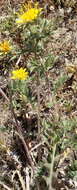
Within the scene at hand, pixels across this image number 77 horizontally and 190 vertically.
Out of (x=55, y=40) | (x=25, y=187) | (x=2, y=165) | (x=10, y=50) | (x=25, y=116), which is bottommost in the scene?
(x=25, y=187)

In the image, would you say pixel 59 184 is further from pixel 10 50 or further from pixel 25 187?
pixel 10 50

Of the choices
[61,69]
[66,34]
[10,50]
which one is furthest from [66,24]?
[10,50]

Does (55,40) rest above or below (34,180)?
above

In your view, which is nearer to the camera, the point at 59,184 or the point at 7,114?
the point at 59,184

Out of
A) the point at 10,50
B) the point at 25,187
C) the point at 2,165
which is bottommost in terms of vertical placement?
the point at 25,187

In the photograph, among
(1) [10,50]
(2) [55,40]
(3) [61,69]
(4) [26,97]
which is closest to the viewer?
(1) [10,50]

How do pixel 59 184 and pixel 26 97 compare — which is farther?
pixel 26 97

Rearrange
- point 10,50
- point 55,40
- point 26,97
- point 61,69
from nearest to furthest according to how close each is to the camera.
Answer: point 10,50 → point 26,97 → point 61,69 → point 55,40

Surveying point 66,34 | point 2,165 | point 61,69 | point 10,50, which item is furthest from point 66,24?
point 2,165

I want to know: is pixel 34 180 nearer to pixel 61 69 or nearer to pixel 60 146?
pixel 60 146
